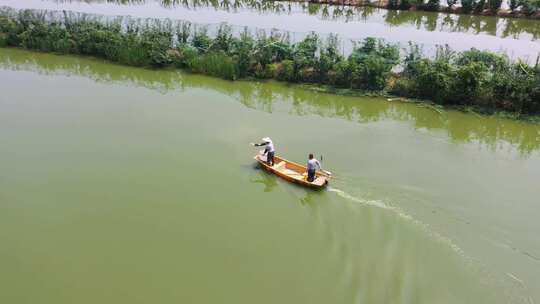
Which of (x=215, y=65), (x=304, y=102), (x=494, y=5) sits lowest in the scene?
(x=304, y=102)

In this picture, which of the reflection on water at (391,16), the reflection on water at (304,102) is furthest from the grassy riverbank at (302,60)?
the reflection on water at (391,16)

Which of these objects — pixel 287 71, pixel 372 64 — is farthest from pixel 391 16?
pixel 287 71

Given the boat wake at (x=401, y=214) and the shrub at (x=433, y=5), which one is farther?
the shrub at (x=433, y=5)

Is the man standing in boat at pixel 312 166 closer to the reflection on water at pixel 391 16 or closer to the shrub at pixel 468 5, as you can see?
the reflection on water at pixel 391 16

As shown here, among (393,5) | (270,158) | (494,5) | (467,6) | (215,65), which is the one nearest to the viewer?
(270,158)

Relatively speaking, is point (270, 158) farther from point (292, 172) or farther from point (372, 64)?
point (372, 64)

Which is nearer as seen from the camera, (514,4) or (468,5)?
(514,4)

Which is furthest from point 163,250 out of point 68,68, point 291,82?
point 68,68

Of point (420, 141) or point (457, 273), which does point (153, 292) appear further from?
point (420, 141)
